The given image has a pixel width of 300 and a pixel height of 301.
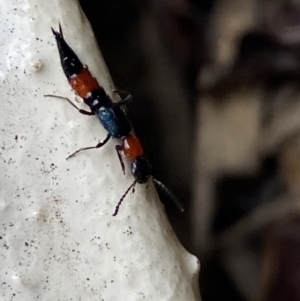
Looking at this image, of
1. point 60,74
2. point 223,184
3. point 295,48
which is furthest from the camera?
point 223,184

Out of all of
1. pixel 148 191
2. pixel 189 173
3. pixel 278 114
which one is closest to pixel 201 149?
pixel 189 173

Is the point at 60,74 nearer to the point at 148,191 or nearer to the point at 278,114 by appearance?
the point at 148,191

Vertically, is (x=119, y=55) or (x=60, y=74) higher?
(x=60, y=74)

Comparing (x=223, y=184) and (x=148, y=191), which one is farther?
(x=223, y=184)

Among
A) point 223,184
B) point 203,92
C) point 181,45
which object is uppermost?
point 181,45
